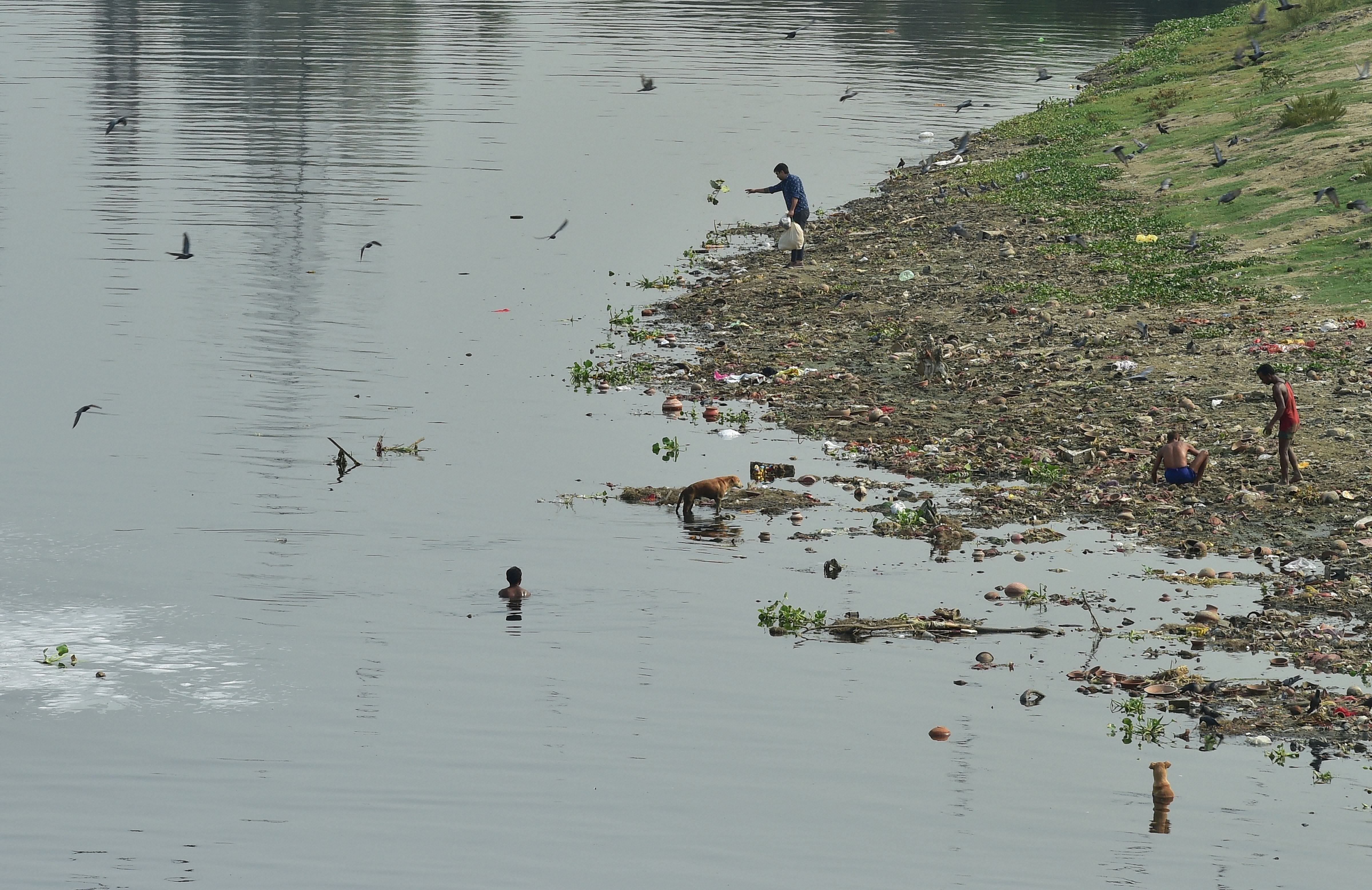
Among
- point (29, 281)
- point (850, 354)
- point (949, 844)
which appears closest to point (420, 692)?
point (949, 844)

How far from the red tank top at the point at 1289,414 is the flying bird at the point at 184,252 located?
1569 centimetres

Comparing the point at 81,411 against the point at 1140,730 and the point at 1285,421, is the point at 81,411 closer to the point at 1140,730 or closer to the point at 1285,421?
the point at 1140,730

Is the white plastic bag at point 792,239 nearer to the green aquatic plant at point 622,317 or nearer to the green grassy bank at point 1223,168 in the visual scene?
the green aquatic plant at point 622,317

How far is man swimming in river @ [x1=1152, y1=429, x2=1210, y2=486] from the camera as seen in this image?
1454cm

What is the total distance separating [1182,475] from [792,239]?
11516 millimetres

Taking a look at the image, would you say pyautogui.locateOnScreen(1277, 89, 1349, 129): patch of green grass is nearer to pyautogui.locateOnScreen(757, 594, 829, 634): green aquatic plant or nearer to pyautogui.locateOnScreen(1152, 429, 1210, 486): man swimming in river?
pyautogui.locateOnScreen(1152, 429, 1210, 486): man swimming in river

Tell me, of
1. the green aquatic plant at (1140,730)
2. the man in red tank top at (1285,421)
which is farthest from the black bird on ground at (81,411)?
the man in red tank top at (1285,421)

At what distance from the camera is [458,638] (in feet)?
42.0

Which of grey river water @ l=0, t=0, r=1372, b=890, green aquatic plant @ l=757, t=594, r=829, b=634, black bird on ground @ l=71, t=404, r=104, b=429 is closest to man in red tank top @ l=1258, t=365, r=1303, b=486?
grey river water @ l=0, t=0, r=1372, b=890

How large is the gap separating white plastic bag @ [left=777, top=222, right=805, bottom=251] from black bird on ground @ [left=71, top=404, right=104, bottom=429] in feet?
37.5

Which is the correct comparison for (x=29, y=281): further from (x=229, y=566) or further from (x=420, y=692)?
(x=420, y=692)

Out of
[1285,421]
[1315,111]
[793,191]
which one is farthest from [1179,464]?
[1315,111]

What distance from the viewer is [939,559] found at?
1387 cm

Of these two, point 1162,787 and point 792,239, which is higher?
point 792,239
